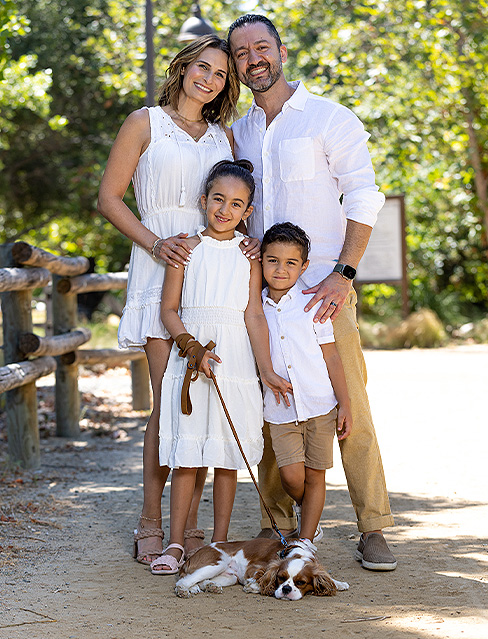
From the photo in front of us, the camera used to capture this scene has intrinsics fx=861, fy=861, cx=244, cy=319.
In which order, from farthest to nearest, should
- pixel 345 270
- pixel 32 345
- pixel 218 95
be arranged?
1. pixel 32 345
2. pixel 218 95
3. pixel 345 270

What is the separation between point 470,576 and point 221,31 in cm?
1281

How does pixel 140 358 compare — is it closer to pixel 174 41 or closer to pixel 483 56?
pixel 174 41

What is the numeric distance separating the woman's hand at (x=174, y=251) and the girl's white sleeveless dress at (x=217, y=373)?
4 centimetres

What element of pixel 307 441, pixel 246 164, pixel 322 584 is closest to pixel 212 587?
pixel 322 584

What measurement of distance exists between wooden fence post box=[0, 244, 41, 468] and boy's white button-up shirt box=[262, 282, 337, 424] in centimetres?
277

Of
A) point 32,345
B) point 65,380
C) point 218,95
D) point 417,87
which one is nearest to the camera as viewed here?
point 218,95

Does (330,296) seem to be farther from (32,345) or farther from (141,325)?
(32,345)

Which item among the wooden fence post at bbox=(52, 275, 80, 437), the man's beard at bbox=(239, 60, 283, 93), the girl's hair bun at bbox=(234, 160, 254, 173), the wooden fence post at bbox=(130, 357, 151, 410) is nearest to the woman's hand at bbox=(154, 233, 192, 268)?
the girl's hair bun at bbox=(234, 160, 254, 173)

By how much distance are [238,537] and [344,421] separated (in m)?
0.95

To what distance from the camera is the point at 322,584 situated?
3.28 meters

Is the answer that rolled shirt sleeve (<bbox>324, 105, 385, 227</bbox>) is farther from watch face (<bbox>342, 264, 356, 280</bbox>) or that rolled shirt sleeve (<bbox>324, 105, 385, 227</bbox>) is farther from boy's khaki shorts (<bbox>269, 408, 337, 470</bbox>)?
boy's khaki shorts (<bbox>269, 408, 337, 470</bbox>)

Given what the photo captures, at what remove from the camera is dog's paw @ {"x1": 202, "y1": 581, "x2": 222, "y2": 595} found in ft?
11.3


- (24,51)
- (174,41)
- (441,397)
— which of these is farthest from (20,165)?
(441,397)

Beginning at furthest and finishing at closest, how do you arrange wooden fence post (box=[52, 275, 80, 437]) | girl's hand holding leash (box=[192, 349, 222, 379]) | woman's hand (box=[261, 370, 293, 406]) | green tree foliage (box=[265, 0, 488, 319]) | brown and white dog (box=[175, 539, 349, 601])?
green tree foliage (box=[265, 0, 488, 319])
wooden fence post (box=[52, 275, 80, 437])
woman's hand (box=[261, 370, 293, 406])
girl's hand holding leash (box=[192, 349, 222, 379])
brown and white dog (box=[175, 539, 349, 601])
